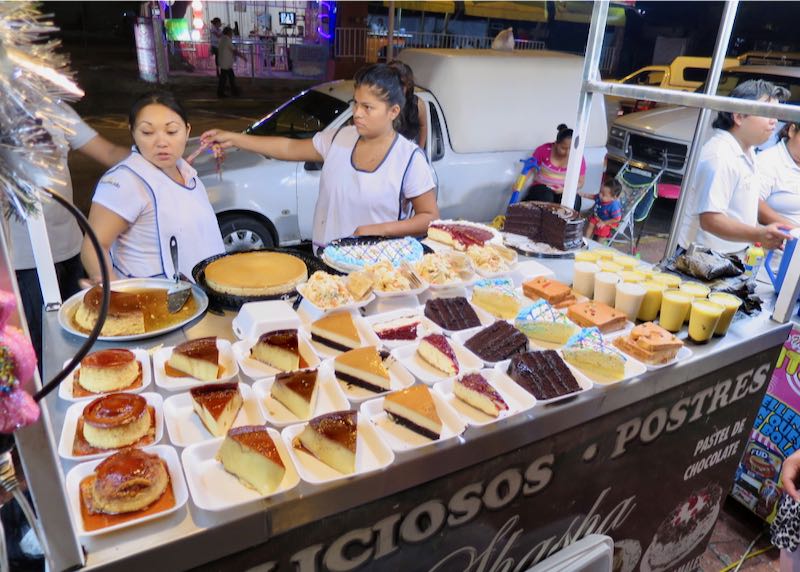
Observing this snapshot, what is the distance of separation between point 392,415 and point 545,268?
1.37 meters

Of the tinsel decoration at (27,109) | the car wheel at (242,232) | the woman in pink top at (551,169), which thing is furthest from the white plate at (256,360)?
the woman in pink top at (551,169)

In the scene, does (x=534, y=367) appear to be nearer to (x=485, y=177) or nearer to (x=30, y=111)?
(x=30, y=111)

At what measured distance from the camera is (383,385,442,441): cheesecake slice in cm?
161

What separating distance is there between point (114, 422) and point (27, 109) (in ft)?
2.76

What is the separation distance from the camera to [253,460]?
139cm

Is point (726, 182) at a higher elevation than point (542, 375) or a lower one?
A: higher

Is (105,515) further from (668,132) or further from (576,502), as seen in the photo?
(668,132)

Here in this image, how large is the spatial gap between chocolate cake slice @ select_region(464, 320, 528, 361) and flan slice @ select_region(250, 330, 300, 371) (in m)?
0.63

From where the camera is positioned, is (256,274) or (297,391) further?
(256,274)

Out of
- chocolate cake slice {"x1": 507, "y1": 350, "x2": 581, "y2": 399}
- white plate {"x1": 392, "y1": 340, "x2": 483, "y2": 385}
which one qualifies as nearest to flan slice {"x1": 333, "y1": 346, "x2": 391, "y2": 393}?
white plate {"x1": 392, "y1": 340, "x2": 483, "y2": 385}

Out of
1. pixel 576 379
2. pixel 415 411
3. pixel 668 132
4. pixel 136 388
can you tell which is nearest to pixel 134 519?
pixel 136 388

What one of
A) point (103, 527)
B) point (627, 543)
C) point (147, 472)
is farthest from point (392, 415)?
point (627, 543)

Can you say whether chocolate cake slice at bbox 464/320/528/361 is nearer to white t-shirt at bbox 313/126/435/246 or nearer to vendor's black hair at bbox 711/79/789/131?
white t-shirt at bbox 313/126/435/246

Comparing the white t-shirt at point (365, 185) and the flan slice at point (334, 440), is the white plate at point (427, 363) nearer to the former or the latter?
the flan slice at point (334, 440)
